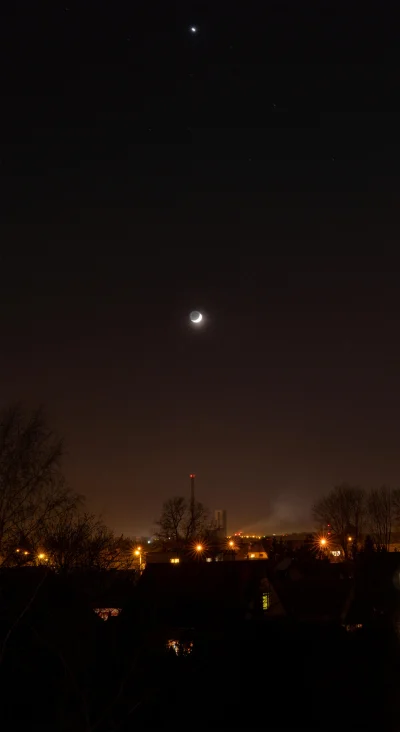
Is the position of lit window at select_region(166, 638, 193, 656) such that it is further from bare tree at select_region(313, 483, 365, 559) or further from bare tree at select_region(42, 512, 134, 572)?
bare tree at select_region(313, 483, 365, 559)

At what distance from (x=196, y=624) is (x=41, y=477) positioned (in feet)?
19.3

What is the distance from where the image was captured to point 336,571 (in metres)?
43.4

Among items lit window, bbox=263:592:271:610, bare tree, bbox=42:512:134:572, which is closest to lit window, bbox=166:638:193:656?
bare tree, bbox=42:512:134:572

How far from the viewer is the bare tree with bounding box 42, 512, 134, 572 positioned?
18219mm

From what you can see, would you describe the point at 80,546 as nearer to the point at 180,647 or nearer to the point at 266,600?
the point at 180,647

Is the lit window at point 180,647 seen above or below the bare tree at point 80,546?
below

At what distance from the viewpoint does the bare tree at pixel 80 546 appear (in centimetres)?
1822

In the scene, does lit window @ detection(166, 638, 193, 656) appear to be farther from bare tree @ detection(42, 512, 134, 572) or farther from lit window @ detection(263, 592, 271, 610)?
lit window @ detection(263, 592, 271, 610)

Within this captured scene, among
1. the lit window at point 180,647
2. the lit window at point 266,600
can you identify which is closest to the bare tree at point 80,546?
the lit window at point 180,647

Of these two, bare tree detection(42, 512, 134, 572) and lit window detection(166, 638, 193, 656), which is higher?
bare tree detection(42, 512, 134, 572)

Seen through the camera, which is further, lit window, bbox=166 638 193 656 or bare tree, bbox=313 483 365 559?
bare tree, bbox=313 483 365 559

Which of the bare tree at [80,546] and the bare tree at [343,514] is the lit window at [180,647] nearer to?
the bare tree at [80,546]

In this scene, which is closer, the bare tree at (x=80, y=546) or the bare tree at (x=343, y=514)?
the bare tree at (x=80, y=546)

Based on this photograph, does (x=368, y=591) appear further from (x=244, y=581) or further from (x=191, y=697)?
(x=191, y=697)
